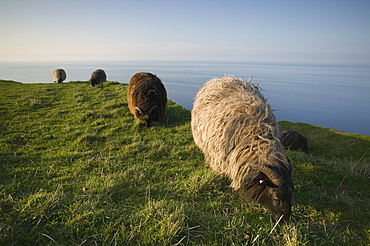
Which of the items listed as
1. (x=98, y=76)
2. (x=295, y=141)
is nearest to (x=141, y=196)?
(x=295, y=141)

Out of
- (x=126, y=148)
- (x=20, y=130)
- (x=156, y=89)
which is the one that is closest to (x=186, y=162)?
(x=126, y=148)

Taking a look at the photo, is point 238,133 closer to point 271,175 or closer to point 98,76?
point 271,175

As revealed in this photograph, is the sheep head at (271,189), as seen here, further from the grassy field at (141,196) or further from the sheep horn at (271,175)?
the grassy field at (141,196)

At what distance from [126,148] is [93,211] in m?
4.06

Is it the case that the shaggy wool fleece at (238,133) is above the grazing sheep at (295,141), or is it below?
above

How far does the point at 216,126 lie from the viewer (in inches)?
193

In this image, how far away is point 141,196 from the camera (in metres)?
4.14

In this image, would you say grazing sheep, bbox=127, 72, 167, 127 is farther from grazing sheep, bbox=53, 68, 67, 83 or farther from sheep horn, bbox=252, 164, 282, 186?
grazing sheep, bbox=53, 68, 67, 83

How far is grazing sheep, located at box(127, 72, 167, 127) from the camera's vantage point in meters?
10.1

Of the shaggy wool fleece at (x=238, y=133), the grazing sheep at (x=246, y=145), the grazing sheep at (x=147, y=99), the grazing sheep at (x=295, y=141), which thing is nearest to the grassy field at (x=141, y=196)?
the grazing sheep at (x=246, y=145)

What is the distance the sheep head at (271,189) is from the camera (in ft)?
11.4

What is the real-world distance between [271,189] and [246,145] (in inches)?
38.9

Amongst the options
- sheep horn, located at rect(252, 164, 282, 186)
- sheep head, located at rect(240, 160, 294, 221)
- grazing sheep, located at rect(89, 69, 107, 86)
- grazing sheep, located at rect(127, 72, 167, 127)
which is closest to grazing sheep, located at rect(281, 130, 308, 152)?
grazing sheep, located at rect(127, 72, 167, 127)

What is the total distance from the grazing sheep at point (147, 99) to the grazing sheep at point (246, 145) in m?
4.65
